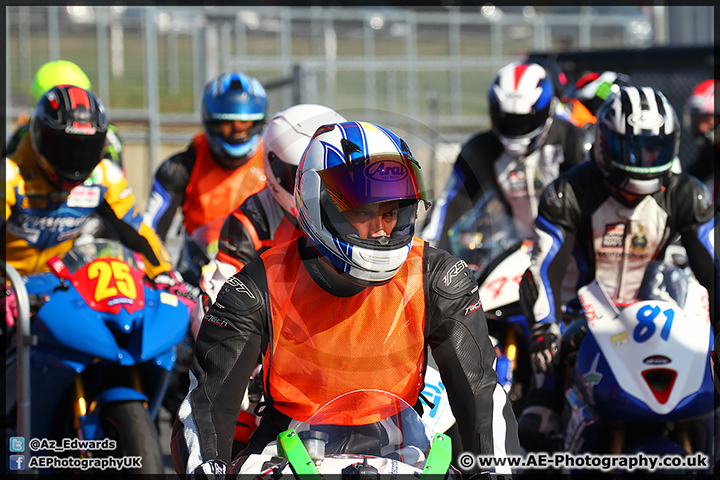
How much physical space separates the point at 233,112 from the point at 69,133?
6.87 ft

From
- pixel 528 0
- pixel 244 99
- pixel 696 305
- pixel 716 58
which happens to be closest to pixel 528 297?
pixel 696 305

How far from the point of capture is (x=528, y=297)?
4.79 meters

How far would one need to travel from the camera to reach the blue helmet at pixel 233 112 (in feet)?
24.4

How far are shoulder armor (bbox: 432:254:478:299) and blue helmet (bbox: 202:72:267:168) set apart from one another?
4502 mm

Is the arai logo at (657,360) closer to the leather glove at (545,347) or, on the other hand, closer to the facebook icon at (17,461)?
the leather glove at (545,347)

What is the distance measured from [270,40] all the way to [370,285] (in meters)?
15.4

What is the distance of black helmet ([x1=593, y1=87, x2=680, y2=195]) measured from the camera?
185 inches

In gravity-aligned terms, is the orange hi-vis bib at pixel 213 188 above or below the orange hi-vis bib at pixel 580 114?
below

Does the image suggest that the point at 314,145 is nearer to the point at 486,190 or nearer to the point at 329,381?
the point at 329,381

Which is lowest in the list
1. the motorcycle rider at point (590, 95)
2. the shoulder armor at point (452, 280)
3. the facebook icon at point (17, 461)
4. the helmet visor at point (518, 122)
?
the facebook icon at point (17, 461)

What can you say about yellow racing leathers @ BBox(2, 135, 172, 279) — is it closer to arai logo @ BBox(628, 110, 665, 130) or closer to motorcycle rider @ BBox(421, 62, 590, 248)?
motorcycle rider @ BBox(421, 62, 590, 248)

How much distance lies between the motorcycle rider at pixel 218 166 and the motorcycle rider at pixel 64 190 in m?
1.34

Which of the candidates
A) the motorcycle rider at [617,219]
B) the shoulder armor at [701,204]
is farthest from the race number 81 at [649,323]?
the shoulder armor at [701,204]

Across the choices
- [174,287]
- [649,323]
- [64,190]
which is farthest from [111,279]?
[649,323]
